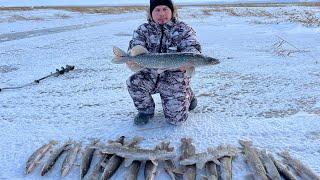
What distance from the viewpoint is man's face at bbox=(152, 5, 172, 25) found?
526 centimetres

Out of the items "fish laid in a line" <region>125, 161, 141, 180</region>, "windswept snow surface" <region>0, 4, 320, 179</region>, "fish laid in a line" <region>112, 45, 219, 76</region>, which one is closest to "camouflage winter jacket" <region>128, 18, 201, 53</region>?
"fish laid in a line" <region>112, 45, 219, 76</region>

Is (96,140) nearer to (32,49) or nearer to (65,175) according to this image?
(65,175)

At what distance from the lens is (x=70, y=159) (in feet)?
14.4

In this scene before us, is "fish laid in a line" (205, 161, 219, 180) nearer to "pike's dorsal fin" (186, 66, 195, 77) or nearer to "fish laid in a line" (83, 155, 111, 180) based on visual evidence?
"fish laid in a line" (83, 155, 111, 180)

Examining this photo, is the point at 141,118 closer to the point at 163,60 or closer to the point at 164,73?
the point at 164,73

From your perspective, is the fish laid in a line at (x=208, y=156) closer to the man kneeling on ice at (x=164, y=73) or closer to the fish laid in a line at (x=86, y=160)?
the fish laid in a line at (x=86, y=160)

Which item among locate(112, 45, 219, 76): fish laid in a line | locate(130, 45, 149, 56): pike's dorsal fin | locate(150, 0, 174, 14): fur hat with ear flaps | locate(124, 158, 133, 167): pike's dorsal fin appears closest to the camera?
locate(124, 158, 133, 167): pike's dorsal fin

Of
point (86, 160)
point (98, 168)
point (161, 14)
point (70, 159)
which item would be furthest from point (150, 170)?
point (161, 14)

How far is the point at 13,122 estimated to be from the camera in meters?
5.71

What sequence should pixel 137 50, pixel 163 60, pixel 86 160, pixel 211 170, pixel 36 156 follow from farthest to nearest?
pixel 137 50
pixel 163 60
pixel 36 156
pixel 86 160
pixel 211 170

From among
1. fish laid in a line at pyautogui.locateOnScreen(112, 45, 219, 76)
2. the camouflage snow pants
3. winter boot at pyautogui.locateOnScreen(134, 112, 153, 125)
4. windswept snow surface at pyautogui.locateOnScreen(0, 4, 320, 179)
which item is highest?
fish laid in a line at pyautogui.locateOnScreen(112, 45, 219, 76)

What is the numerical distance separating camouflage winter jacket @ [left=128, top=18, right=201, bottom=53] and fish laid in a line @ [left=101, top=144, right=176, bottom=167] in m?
1.52

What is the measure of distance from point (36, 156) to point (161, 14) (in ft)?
6.86

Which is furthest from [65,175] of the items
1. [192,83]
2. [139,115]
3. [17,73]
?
[17,73]
